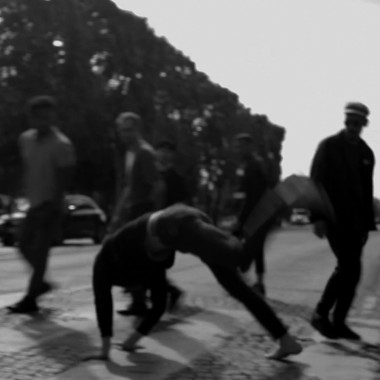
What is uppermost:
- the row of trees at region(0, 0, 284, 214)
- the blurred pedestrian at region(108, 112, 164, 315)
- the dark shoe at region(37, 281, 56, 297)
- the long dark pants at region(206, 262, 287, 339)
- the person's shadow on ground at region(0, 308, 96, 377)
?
the row of trees at region(0, 0, 284, 214)

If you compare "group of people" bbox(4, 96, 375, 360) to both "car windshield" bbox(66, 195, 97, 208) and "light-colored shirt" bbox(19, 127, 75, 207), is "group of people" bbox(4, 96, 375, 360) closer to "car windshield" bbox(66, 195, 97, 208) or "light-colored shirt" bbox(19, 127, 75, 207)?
"light-colored shirt" bbox(19, 127, 75, 207)

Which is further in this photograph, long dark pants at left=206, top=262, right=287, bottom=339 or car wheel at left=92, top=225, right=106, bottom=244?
car wheel at left=92, top=225, right=106, bottom=244

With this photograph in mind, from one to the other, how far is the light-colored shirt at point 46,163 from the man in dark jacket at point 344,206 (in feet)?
7.91

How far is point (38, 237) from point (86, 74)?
136ft

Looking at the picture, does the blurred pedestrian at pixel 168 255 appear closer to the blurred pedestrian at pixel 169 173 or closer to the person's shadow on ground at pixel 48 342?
the person's shadow on ground at pixel 48 342

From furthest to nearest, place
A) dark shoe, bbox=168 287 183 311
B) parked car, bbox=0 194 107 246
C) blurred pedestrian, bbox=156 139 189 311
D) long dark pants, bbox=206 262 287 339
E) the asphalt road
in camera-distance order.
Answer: parked car, bbox=0 194 107 246
the asphalt road
dark shoe, bbox=168 287 183 311
blurred pedestrian, bbox=156 139 189 311
long dark pants, bbox=206 262 287 339

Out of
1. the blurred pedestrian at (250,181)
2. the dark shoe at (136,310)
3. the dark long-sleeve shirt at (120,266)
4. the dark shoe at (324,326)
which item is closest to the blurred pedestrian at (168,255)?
the dark long-sleeve shirt at (120,266)

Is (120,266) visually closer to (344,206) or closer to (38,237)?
(344,206)

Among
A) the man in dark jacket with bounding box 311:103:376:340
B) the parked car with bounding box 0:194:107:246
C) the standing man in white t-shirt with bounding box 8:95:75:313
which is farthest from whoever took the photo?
the parked car with bounding box 0:194:107:246

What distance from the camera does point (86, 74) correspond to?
172ft

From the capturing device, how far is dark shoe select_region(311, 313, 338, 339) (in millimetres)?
9656

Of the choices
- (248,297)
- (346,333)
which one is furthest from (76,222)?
(248,297)

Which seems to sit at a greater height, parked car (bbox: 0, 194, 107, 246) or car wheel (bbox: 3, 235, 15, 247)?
parked car (bbox: 0, 194, 107, 246)

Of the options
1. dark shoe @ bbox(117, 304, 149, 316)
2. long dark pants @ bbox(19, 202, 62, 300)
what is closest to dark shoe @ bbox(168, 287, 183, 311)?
dark shoe @ bbox(117, 304, 149, 316)
